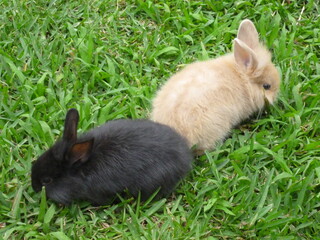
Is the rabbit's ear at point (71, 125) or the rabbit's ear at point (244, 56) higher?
the rabbit's ear at point (71, 125)

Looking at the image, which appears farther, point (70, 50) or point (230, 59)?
point (70, 50)

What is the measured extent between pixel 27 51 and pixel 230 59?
200cm

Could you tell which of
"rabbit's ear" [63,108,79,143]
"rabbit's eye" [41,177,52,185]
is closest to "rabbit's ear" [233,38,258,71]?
"rabbit's ear" [63,108,79,143]

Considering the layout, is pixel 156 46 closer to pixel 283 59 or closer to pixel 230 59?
pixel 230 59

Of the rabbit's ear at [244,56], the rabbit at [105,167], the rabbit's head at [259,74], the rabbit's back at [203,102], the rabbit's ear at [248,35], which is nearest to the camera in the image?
the rabbit at [105,167]

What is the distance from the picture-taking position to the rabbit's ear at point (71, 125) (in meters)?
3.86

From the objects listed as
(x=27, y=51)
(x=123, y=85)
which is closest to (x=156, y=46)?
(x=123, y=85)

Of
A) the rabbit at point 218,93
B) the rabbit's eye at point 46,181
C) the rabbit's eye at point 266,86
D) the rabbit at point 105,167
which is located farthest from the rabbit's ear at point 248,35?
the rabbit's eye at point 46,181

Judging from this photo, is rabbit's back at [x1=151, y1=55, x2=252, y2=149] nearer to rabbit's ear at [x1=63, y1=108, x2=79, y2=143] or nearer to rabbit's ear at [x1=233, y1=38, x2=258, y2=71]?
rabbit's ear at [x1=233, y1=38, x2=258, y2=71]

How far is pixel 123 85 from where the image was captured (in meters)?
5.11

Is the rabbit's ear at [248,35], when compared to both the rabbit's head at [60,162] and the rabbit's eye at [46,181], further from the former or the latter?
the rabbit's eye at [46,181]

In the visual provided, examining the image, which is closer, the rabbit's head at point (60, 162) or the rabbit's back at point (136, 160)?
the rabbit's head at point (60, 162)

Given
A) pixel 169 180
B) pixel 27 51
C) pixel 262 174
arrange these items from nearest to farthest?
pixel 169 180
pixel 262 174
pixel 27 51

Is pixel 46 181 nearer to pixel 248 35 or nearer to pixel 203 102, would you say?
pixel 203 102
